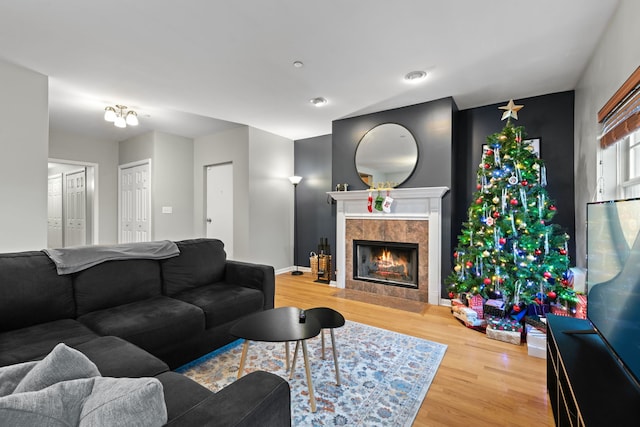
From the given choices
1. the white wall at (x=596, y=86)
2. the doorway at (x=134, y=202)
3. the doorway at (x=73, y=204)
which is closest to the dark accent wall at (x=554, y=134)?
the white wall at (x=596, y=86)

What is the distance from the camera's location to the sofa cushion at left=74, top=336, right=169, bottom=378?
125 cm

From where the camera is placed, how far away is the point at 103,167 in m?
5.62

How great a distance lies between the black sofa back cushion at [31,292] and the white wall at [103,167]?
4.25 metres

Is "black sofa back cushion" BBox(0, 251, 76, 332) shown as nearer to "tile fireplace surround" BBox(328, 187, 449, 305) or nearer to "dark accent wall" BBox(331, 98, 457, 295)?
"tile fireplace surround" BBox(328, 187, 449, 305)

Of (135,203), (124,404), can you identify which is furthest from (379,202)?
(135,203)

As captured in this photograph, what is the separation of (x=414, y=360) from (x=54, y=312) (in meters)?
2.50

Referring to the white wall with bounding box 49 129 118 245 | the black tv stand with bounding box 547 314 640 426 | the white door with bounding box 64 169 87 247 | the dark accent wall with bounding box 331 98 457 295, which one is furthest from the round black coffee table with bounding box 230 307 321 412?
the white door with bounding box 64 169 87 247

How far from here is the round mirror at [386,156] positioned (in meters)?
3.78

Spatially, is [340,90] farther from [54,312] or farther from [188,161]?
[188,161]

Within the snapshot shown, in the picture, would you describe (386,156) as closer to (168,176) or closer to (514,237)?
(514,237)

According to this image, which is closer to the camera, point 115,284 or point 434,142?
point 115,284

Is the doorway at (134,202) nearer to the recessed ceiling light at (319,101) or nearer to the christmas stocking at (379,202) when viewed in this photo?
the recessed ceiling light at (319,101)

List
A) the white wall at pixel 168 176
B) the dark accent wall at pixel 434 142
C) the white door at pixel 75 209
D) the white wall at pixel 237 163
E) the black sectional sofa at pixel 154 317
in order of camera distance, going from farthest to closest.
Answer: the white door at pixel 75 209
the white wall at pixel 168 176
the white wall at pixel 237 163
the dark accent wall at pixel 434 142
the black sectional sofa at pixel 154 317

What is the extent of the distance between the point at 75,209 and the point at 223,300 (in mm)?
5822
